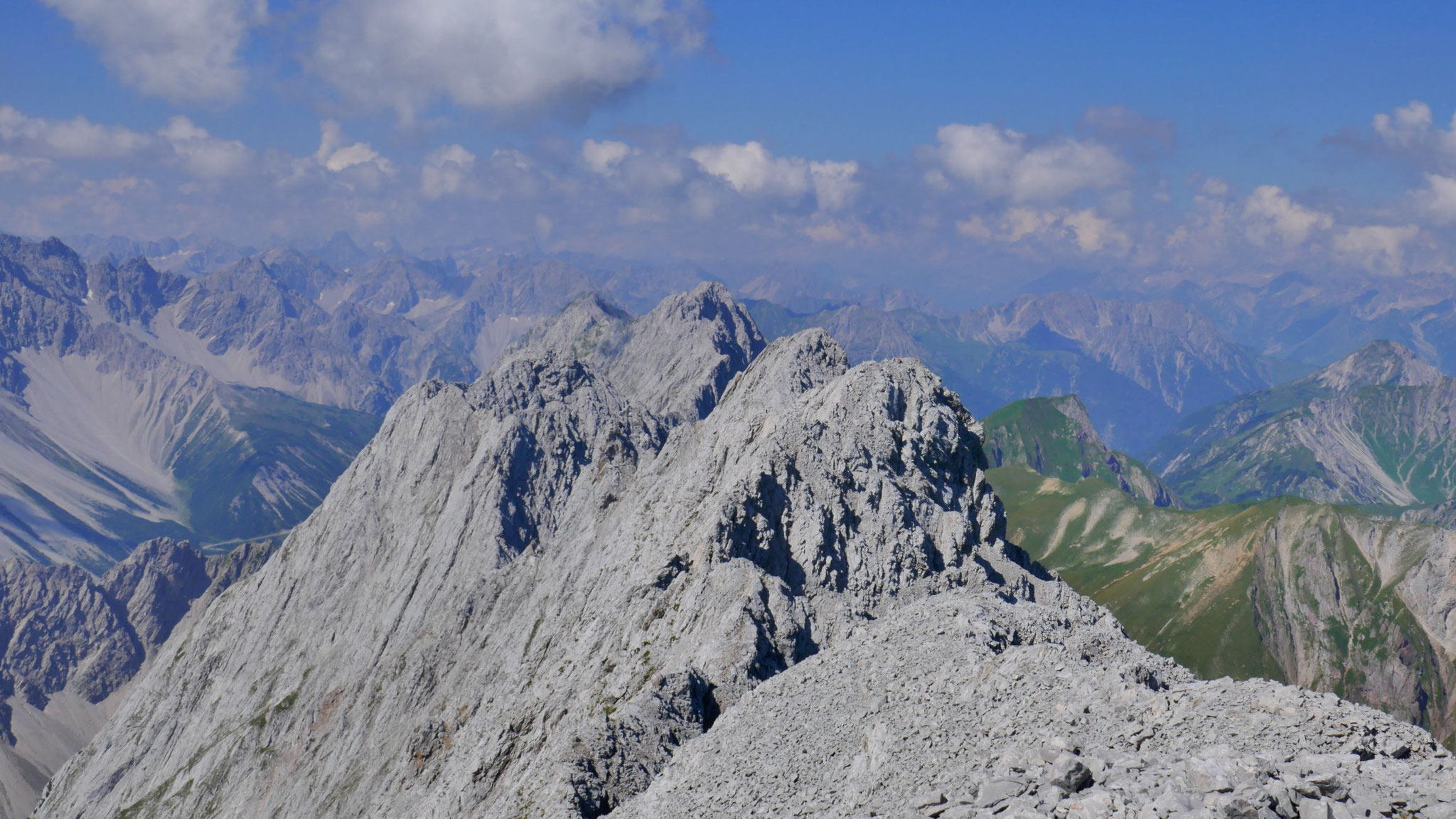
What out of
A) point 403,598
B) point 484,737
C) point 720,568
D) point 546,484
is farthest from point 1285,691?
point 546,484

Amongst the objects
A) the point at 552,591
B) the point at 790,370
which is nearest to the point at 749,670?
the point at 552,591

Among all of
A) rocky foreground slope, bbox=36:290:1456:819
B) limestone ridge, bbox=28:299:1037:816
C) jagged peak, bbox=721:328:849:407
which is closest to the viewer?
rocky foreground slope, bbox=36:290:1456:819

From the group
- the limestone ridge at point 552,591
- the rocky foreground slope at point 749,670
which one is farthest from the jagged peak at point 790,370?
the rocky foreground slope at point 749,670

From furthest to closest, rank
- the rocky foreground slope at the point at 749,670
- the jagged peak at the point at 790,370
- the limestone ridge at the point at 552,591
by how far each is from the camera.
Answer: the jagged peak at the point at 790,370 → the limestone ridge at the point at 552,591 → the rocky foreground slope at the point at 749,670

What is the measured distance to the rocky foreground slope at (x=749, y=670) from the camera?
30.8m

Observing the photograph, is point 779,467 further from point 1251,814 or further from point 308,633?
point 308,633

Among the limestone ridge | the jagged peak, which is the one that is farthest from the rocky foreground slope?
the jagged peak

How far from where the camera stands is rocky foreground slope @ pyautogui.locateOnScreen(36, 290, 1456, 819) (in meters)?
30.8

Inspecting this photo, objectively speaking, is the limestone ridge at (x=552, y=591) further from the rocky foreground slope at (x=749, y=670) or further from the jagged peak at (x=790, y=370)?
the jagged peak at (x=790, y=370)

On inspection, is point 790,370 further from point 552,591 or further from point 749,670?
point 749,670

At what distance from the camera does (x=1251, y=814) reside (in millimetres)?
23500

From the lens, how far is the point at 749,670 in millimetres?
56719

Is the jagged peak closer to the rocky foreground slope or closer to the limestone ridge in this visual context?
the limestone ridge

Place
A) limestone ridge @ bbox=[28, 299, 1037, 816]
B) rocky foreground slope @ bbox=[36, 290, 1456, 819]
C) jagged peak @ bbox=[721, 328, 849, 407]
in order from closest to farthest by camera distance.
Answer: rocky foreground slope @ bbox=[36, 290, 1456, 819] → limestone ridge @ bbox=[28, 299, 1037, 816] → jagged peak @ bbox=[721, 328, 849, 407]
